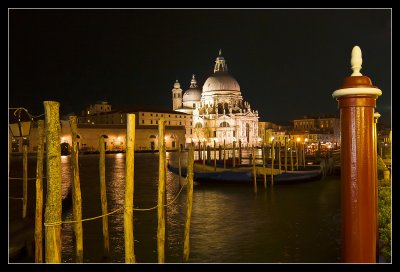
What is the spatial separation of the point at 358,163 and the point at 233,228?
5922 mm

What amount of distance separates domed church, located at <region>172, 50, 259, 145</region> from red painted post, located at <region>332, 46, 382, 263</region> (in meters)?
51.7

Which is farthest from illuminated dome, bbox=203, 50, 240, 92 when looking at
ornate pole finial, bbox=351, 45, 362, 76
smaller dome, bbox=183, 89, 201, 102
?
ornate pole finial, bbox=351, 45, 362, 76

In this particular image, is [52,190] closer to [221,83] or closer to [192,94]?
[221,83]

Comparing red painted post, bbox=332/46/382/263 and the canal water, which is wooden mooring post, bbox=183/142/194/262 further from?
red painted post, bbox=332/46/382/263

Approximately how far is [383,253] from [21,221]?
5.33 metres

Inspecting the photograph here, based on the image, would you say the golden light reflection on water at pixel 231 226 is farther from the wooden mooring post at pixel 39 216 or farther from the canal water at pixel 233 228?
the wooden mooring post at pixel 39 216

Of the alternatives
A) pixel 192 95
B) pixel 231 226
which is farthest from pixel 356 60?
pixel 192 95

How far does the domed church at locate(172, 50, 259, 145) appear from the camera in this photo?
182ft

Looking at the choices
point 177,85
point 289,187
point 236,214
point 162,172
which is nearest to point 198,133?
point 177,85

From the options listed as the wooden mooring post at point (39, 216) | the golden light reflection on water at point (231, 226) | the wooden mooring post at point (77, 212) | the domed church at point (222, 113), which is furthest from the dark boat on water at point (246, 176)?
the domed church at point (222, 113)

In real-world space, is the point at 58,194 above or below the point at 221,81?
below

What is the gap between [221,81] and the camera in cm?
5903

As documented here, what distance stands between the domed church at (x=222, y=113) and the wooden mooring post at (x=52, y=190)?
50.4 meters

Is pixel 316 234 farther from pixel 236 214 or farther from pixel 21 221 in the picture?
pixel 21 221
